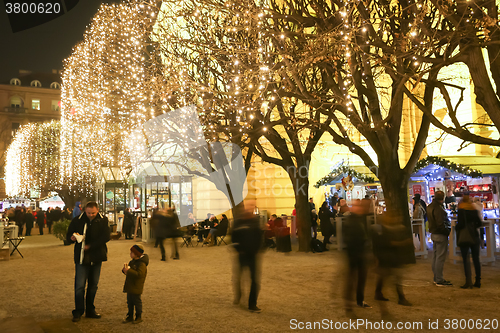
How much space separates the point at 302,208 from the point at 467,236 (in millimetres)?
7686

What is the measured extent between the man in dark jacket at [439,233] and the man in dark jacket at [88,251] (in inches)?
240

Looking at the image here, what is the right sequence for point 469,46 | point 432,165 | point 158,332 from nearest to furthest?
→ point 158,332 < point 469,46 < point 432,165

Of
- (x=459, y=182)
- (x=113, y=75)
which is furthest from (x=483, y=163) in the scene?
(x=113, y=75)

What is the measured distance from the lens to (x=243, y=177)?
1875 centimetres

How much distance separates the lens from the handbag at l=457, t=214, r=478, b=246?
8297mm

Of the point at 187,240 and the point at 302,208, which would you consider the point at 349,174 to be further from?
the point at 187,240

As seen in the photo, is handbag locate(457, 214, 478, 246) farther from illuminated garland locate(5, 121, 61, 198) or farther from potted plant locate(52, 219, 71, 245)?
illuminated garland locate(5, 121, 61, 198)

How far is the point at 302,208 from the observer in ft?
51.4

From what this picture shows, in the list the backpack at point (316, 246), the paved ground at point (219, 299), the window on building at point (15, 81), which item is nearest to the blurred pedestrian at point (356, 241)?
the paved ground at point (219, 299)

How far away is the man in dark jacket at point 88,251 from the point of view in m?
6.69

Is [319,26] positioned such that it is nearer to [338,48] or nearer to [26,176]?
[338,48]

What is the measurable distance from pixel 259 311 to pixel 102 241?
105 inches

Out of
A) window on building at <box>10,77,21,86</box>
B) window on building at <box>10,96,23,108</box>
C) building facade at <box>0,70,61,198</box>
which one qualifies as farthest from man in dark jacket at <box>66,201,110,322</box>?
window on building at <box>10,77,21,86</box>

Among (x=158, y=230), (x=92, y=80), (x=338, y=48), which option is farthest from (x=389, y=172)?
(x=92, y=80)
